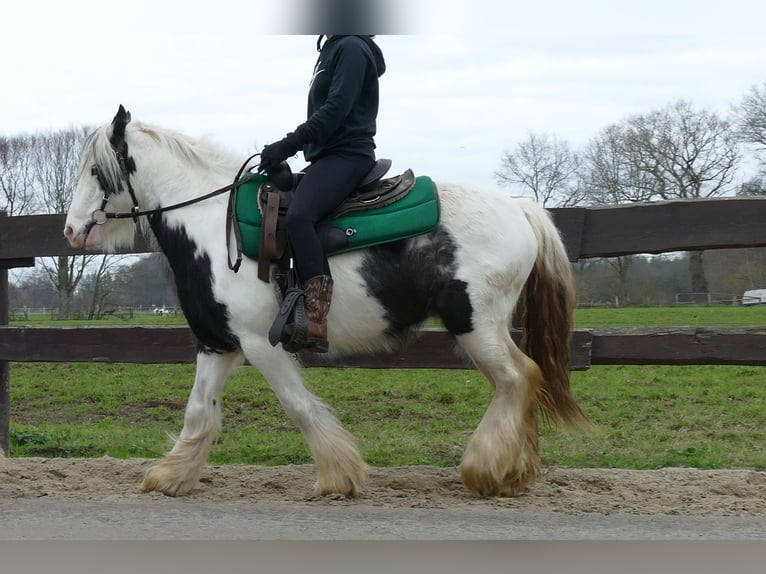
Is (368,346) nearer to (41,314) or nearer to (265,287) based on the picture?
(265,287)

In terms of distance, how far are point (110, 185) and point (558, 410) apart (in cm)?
318

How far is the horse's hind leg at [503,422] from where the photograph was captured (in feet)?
16.3

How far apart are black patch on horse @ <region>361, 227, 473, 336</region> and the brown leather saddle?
28 cm

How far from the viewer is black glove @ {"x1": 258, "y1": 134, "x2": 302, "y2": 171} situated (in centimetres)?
505

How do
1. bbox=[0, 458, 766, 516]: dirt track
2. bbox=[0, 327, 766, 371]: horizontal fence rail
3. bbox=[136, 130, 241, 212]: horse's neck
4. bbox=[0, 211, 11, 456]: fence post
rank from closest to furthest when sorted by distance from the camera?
bbox=[0, 458, 766, 516]: dirt track → bbox=[136, 130, 241, 212]: horse's neck → bbox=[0, 327, 766, 371]: horizontal fence rail → bbox=[0, 211, 11, 456]: fence post

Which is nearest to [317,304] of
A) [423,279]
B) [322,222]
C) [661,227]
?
[322,222]

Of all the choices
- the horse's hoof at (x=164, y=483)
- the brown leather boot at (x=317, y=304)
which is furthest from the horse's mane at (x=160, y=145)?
the horse's hoof at (x=164, y=483)

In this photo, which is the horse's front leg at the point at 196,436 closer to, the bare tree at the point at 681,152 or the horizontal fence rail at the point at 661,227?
the horizontal fence rail at the point at 661,227

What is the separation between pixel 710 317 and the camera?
16.6 metres

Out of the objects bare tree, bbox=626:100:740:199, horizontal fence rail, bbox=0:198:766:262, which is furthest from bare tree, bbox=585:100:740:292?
horizontal fence rail, bbox=0:198:766:262

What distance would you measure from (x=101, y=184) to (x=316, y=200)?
4.90 ft

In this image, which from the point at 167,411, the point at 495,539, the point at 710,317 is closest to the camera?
the point at 495,539

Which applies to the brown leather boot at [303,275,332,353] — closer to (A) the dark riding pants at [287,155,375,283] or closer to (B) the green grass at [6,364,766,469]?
(A) the dark riding pants at [287,155,375,283]

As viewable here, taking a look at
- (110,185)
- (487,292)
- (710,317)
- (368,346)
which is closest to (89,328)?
(110,185)
